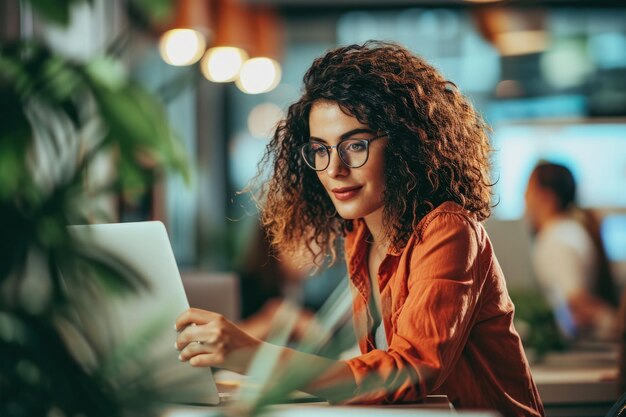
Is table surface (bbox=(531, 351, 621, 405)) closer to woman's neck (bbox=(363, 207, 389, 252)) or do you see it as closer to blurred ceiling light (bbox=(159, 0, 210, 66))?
woman's neck (bbox=(363, 207, 389, 252))

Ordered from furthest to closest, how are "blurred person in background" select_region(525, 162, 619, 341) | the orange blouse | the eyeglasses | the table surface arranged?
1. "blurred person in background" select_region(525, 162, 619, 341)
2. the table surface
3. the eyeglasses
4. the orange blouse

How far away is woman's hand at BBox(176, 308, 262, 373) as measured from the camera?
1.07 meters

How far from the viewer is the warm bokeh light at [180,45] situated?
409 cm

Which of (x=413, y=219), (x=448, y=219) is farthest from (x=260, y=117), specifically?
(x=448, y=219)

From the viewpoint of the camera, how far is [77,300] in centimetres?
54

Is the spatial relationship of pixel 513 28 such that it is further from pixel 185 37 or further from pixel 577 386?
pixel 577 386

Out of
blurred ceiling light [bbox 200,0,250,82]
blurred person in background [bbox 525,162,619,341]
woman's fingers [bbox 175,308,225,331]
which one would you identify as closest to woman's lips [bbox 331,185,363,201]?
woman's fingers [bbox 175,308,225,331]

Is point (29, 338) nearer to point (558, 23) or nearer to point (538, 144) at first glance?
point (538, 144)

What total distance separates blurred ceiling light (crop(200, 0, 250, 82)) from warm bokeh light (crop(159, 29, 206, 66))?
0.11 m

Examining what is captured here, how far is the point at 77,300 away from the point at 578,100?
711cm

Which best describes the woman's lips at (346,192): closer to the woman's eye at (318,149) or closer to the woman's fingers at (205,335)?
the woman's eye at (318,149)

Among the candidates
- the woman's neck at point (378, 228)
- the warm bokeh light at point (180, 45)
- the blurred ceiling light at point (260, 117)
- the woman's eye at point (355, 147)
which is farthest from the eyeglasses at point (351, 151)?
the blurred ceiling light at point (260, 117)

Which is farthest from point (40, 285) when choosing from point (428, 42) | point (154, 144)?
point (428, 42)

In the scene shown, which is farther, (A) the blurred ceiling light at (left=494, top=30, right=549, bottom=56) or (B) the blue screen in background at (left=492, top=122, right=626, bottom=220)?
(A) the blurred ceiling light at (left=494, top=30, right=549, bottom=56)
